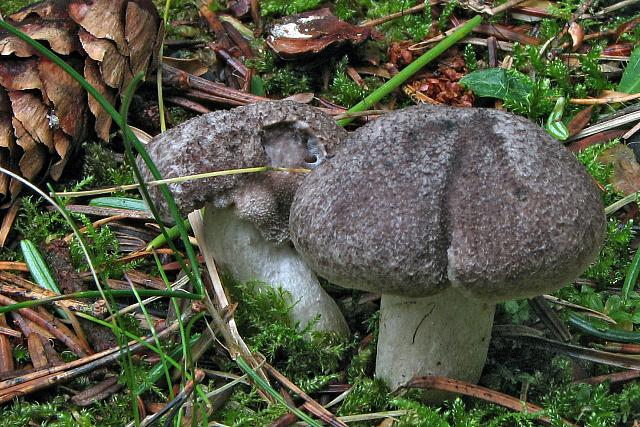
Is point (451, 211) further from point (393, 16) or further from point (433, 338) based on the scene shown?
point (393, 16)

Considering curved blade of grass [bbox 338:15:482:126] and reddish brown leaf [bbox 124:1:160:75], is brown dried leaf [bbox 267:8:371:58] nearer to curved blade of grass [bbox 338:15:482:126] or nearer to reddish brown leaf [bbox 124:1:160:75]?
curved blade of grass [bbox 338:15:482:126]

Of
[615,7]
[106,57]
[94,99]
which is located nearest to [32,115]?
[94,99]

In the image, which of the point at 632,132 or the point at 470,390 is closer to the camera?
the point at 470,390

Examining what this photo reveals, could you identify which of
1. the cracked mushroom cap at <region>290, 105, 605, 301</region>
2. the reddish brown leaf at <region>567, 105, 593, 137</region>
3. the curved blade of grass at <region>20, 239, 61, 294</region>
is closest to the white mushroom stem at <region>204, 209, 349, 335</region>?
the cracked mushroom cap at <region>290, 105, 605, 301</region>

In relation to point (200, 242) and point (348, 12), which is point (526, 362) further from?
point (348, 12)

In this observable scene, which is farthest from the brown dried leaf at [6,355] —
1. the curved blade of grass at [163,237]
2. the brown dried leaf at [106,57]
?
the brown dried leaf at [106,57]

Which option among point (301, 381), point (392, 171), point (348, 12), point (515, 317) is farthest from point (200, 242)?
point (348, 12)
